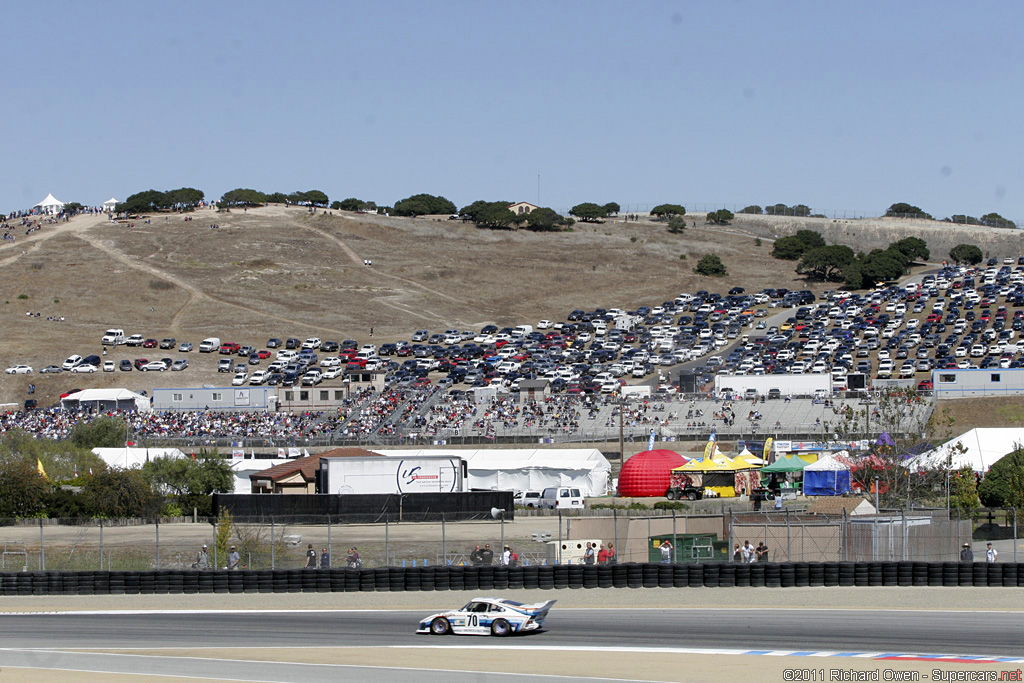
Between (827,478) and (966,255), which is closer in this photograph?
(827,478)

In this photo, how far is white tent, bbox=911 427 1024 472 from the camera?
160ft

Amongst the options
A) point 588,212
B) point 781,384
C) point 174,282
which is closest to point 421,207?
point 588,212

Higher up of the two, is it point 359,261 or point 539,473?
point 359,261

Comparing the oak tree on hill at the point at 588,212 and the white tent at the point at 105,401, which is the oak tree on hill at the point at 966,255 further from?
the white tent at the point at 105,401

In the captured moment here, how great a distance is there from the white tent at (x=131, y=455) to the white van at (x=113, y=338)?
59.8 metres

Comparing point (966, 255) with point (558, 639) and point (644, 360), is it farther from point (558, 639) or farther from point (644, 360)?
point (558, 639)

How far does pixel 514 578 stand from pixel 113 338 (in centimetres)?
9685

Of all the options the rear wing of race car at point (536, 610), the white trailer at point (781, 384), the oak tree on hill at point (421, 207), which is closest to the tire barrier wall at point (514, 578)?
the rear wing of race car at point (536, 610)

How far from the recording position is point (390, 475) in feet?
153

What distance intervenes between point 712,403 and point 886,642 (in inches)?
2326

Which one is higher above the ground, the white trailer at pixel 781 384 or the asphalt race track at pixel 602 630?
the white trailer at pixel 781 384

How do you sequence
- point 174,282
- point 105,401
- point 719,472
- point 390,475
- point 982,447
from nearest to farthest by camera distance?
1. point 390,475
2. point 982,447
3. point 719,472
4. point 105,401
5. point 174,282

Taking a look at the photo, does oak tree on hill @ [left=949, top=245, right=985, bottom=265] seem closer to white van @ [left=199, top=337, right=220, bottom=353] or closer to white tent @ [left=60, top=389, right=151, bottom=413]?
white van @ [left=199, top=337, right=220, bottom=353]

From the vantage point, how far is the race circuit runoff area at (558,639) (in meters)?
19.7
